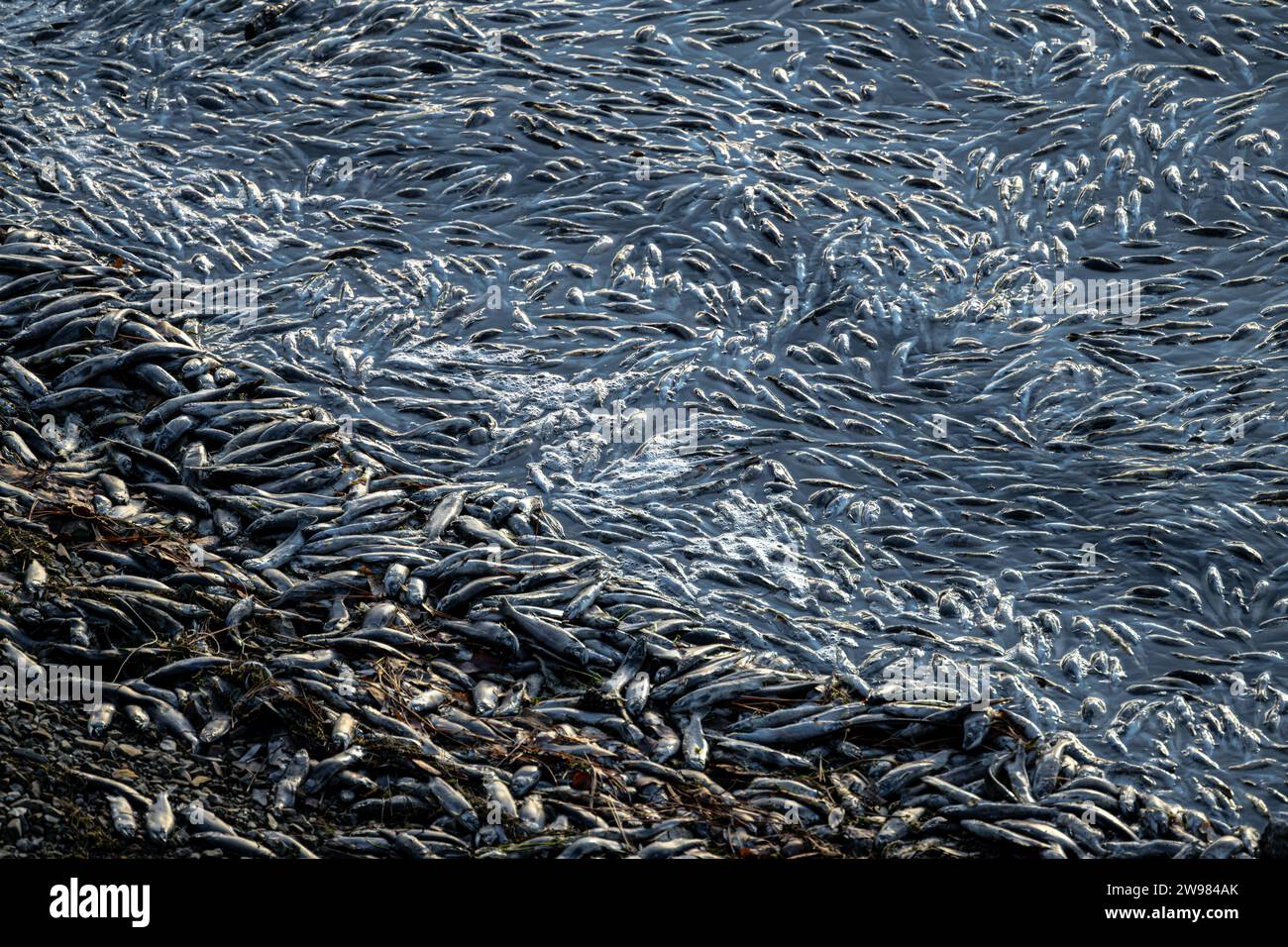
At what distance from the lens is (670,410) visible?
862 centimetres

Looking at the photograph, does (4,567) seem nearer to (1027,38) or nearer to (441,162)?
(441,162)

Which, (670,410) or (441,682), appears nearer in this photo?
(441,682)

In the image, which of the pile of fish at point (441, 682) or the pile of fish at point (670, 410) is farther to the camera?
the pile of fish at point (670, 410)

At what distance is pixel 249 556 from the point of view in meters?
7.16

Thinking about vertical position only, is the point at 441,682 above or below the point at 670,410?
below

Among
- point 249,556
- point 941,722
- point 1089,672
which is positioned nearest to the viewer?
point 941,722

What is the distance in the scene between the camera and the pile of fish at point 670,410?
6.09 meters

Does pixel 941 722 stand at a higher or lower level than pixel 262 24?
lower

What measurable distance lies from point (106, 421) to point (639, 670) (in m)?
4.18

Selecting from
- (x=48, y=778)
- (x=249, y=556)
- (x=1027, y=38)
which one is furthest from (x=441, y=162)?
(x=48, y=778)

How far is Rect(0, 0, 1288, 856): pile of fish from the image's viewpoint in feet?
20.0

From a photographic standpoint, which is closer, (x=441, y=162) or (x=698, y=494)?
(x=698, y=494)

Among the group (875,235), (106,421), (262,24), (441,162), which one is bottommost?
(106,421)

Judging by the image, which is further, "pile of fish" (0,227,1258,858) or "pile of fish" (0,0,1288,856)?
"pile of fish" (0,0,1288,856)
